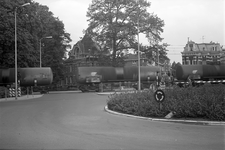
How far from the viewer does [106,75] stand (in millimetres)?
40375

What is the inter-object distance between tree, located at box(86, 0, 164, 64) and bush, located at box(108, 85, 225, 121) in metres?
30.3

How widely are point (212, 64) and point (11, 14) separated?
28074 mm

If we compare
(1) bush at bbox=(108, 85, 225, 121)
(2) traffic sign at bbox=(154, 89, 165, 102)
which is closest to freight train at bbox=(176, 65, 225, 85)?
(1) bush at bbox=(108, 85, 225, 121)

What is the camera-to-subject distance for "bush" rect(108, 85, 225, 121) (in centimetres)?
1124

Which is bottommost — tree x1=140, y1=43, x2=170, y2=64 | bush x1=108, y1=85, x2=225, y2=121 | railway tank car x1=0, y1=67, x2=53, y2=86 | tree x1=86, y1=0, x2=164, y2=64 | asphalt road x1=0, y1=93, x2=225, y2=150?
asphalt road x1=0, y1=93, x2=225, y2=150

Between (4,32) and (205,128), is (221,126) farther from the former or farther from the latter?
(4,32)

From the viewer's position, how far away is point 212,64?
1553 inches

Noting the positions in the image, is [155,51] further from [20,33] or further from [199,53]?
[199,53]

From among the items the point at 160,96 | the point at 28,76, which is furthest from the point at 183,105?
the point at 28,76

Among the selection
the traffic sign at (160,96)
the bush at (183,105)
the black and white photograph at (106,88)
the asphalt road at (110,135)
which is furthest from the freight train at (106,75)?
the asphalt road at (110,135)

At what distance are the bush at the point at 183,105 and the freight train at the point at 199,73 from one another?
2325cm

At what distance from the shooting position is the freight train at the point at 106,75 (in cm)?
3954

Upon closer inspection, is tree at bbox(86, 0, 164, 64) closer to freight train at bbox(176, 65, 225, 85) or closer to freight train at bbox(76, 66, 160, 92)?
freight train at bbox(76, 66, 160, 92)

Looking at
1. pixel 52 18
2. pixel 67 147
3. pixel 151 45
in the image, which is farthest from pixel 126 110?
pixel 52 18
